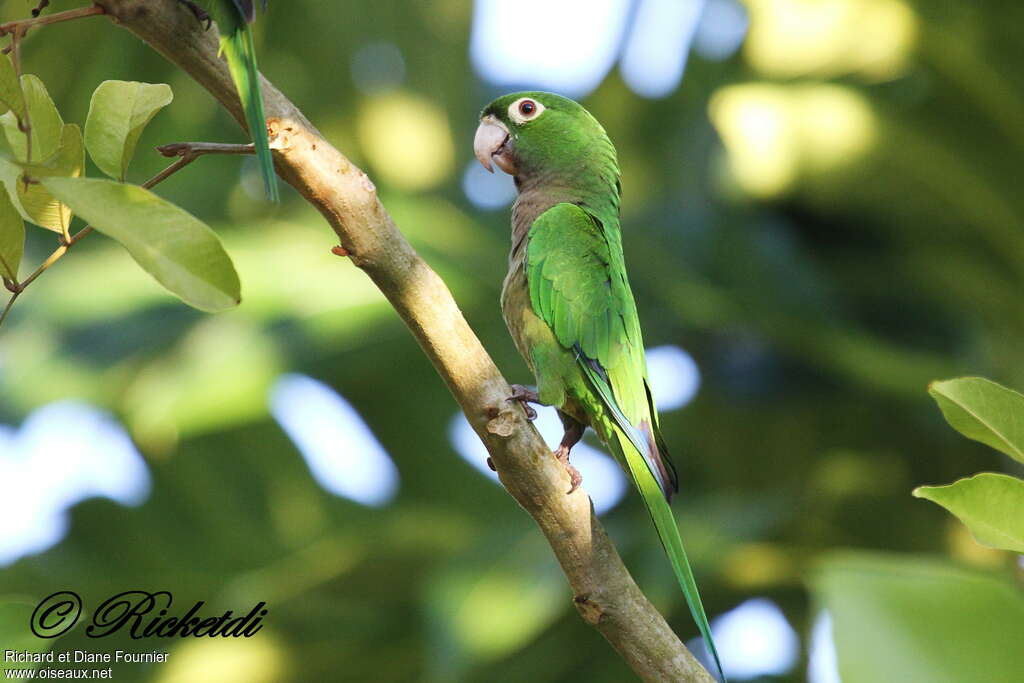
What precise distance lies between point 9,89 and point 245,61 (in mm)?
295

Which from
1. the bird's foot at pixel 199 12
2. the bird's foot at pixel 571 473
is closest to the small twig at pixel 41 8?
the bird's foot at pixel 199 12

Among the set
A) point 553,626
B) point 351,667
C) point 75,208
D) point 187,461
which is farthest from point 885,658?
point 187,461

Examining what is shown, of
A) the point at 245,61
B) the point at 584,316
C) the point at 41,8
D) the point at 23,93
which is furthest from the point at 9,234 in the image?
the point at 584,316

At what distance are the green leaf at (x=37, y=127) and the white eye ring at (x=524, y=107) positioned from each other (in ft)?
4.82

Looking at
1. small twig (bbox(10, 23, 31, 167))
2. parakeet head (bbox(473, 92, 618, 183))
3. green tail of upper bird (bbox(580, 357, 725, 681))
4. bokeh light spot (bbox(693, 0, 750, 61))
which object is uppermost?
bokeh light spot (bbox(693, 0, 750, 61))

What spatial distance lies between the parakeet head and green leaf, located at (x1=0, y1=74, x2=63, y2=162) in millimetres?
1431

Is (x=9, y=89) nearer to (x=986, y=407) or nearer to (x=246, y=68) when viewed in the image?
(x=246, y=68)

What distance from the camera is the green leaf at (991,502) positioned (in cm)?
133

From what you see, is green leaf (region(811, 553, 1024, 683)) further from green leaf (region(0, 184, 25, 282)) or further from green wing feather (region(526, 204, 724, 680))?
green leaf (region(0, 184, 25, 282))

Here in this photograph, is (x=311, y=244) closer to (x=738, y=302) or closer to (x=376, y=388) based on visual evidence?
(x=376, y=388)

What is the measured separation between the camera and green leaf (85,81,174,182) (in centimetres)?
144

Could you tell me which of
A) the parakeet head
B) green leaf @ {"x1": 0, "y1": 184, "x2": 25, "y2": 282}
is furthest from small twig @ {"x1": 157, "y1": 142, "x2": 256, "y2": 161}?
the parakeet head

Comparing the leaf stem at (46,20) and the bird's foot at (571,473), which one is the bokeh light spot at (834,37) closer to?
the bird's foot at (571,473)

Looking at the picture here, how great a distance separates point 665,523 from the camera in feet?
6.34
